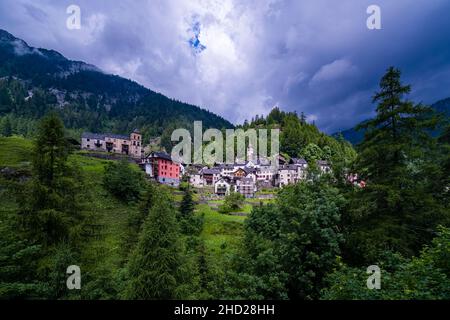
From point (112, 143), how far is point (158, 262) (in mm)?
93413

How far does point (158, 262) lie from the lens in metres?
13.9

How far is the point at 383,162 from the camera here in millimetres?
14141

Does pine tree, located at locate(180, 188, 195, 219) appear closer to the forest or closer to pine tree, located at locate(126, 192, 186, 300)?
the forest

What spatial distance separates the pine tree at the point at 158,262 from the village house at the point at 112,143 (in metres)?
83.3

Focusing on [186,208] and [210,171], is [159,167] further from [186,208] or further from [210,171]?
[186,208]

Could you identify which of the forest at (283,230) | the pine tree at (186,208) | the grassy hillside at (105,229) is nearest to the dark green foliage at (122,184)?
the grassy hillside at (105,229)

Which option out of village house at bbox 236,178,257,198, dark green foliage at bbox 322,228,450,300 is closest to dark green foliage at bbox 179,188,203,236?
dark green foliage at bbox 322,228,450,300

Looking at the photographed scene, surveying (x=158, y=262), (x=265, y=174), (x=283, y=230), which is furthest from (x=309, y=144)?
(x=158, y=262)

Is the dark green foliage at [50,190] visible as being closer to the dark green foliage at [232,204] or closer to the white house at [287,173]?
the dark green foliage at [232,204]

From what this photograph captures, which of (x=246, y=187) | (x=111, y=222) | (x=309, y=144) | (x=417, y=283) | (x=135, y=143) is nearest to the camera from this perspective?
(x=417, y=283)

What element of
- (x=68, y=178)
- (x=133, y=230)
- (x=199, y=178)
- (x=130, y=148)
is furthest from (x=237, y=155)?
(x=68, y=178)

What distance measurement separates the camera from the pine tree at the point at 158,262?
13539 mm

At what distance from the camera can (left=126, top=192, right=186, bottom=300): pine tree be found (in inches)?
533
